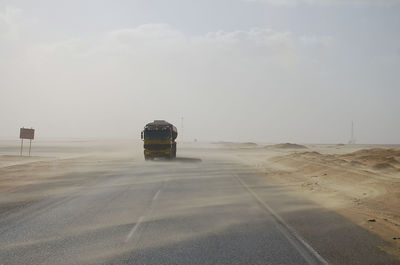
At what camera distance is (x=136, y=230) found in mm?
7723

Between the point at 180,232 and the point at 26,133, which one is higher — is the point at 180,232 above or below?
below

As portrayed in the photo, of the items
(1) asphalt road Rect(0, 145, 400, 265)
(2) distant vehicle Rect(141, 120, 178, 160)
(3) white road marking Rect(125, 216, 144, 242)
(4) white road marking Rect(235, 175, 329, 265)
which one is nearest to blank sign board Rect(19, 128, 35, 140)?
(2) distant vehicle Rect(141, 120, 178, 160)

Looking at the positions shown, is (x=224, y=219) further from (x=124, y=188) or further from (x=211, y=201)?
(x=124, y=188)

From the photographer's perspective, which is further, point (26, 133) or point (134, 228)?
point (26, 133)

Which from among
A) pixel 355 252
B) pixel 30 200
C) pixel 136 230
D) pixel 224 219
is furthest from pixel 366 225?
pixel 30 200

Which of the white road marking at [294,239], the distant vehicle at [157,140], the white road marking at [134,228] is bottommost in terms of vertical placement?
the white road marking at [134,228]

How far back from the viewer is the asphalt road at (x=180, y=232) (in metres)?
5.98

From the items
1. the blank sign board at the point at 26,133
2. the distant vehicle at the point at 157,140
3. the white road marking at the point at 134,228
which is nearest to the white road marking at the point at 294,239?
the white road marking at the point at 134,228

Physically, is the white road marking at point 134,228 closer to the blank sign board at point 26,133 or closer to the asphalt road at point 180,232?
the asphalt road at point 180,232

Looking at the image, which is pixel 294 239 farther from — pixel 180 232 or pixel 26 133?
pixel 26 133

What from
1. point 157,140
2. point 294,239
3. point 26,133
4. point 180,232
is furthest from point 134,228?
point 26,133

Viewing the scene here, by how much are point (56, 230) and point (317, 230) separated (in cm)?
544

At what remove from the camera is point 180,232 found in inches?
300

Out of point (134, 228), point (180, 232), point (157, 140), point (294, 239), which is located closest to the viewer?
point (294, 239)
